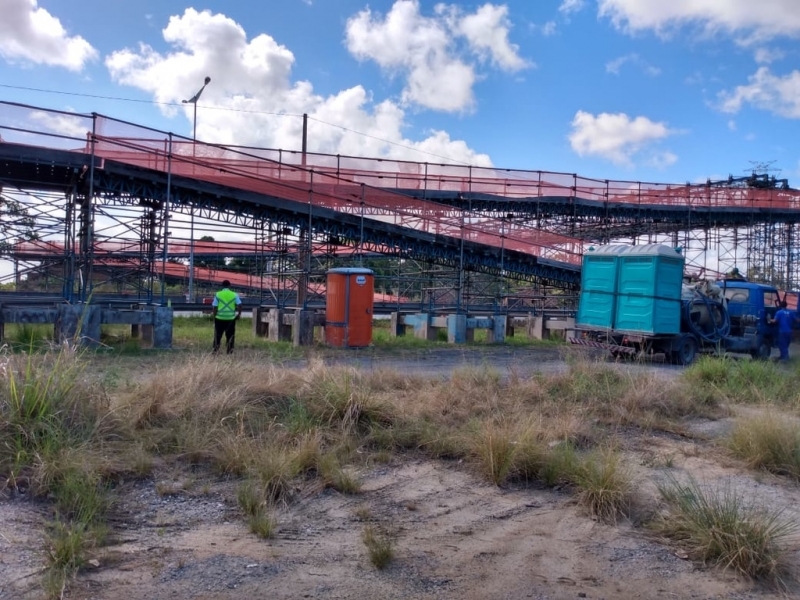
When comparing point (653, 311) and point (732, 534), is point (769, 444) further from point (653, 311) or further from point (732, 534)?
point (653, 311)

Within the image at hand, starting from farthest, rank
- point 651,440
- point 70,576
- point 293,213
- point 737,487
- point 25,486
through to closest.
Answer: point 293,213
point 651,440
point 737,487
point 25,486
point 70,576

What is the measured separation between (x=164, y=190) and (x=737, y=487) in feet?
47.4

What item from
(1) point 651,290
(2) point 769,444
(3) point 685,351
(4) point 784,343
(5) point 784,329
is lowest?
(2) point 769,444

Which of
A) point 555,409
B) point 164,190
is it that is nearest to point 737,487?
point 555,409

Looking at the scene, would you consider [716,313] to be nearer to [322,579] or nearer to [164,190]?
[164,190]

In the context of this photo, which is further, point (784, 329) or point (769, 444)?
point (784, 329)

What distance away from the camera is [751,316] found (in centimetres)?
1877

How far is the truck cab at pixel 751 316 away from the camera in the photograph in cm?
1853

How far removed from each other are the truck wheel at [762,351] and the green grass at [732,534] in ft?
48.4

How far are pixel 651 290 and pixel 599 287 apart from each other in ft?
4.83

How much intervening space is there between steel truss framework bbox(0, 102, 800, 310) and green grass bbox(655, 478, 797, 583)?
549 inches

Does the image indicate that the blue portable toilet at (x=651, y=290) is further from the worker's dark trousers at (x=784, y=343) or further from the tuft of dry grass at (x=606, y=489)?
the tuft of dry grass at (x=606, y=489)

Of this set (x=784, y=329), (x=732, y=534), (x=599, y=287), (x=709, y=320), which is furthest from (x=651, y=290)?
(x=732, y=534)

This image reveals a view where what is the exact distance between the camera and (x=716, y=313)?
57.9 ft
